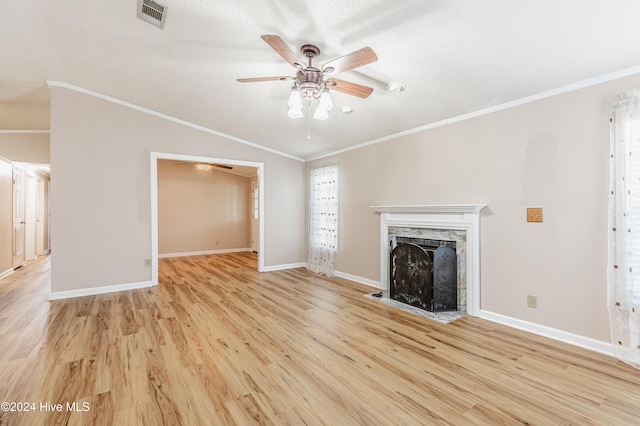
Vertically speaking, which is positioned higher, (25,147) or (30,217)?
(25,147)

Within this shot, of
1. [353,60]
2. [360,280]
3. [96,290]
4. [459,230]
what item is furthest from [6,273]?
[459,230]

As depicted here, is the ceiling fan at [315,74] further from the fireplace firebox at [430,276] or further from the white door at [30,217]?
the white door at [30,217]

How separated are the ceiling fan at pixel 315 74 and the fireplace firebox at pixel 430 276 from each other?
2.17 m

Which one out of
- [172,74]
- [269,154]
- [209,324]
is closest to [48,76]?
[172,74]

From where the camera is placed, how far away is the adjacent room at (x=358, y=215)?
76.4 inches

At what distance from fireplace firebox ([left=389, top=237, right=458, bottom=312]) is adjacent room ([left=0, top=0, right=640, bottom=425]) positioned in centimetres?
3

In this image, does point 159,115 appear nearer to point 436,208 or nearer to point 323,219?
point 323,219

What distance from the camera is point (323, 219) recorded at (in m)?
5.75

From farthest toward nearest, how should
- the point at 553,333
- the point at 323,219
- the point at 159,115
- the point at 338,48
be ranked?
the point at 323,219 → the point at 159,115 → the point at 553,333 → the point at 338,48

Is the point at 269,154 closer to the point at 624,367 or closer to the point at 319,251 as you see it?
the point at 319,251

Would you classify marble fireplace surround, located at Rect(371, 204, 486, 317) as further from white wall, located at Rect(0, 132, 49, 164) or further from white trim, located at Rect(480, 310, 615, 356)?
white wall, located at Rect(0, 132, 49, 164)

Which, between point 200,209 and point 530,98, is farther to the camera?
point 200,209

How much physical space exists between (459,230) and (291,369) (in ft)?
8.36

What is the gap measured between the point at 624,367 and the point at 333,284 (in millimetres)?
3433
